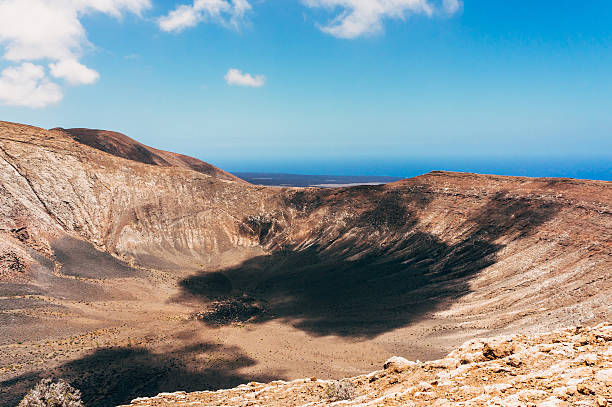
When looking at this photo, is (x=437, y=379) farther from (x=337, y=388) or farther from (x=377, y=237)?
(x=377, y=237)

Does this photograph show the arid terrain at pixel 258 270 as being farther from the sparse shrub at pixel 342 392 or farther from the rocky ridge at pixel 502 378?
the sparse shrub at pixel 342 392

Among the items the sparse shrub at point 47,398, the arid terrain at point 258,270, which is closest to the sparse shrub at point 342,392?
the arid terrain at point 258,270

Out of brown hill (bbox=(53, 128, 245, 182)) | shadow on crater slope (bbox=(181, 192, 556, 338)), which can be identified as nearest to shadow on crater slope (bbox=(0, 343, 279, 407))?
shadow on crater slope (bbox=(181, 192, 556, 338))

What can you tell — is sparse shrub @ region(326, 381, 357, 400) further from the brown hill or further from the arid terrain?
the brown hill

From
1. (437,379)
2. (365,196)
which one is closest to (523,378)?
(437,379)

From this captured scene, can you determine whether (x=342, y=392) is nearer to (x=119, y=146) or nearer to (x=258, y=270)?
(x=258, y=270)

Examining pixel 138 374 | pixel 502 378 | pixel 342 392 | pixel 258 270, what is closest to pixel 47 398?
pixel 138 374
